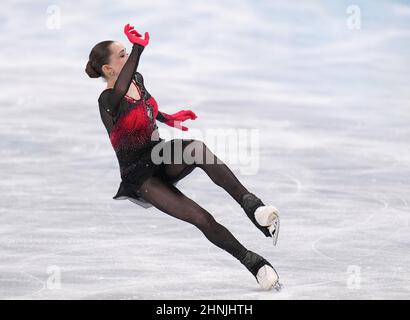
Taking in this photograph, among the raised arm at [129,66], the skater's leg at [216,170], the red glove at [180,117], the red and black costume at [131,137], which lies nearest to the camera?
the raised arm at [129,66]

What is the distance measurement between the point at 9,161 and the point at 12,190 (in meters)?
1.03

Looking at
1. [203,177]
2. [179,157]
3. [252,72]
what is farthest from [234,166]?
[179,157]

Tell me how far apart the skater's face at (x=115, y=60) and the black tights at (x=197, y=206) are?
0.53 m

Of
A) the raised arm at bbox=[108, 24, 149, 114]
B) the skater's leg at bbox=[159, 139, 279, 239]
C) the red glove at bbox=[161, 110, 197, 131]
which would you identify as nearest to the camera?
the raised arm at bbox=[108, 24, 149, 114]

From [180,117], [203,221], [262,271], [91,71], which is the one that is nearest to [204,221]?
[203,221]

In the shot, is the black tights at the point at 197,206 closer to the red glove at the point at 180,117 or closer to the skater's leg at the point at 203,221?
the skater's leg at the point at 203,221

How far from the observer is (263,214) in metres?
4.51

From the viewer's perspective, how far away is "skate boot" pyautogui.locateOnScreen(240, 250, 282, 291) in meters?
4.70

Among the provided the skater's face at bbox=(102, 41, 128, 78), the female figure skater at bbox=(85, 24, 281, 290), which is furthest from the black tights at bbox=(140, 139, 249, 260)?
the skater's face at bbox=(102, 41, 128, 78)

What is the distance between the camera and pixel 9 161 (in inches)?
333

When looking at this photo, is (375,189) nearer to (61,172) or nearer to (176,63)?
(61,172)

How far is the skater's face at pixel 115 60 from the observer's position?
15.7 ft

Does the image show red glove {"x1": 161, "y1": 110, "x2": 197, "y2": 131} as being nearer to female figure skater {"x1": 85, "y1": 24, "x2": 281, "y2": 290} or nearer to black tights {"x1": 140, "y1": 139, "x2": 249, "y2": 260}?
female figure skater {"x1": 85, "y1": 24, "x2": 281, "y2": 290}

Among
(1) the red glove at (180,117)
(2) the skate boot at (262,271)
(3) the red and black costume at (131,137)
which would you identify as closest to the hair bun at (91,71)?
(3) the red and black costume at (131,137)
